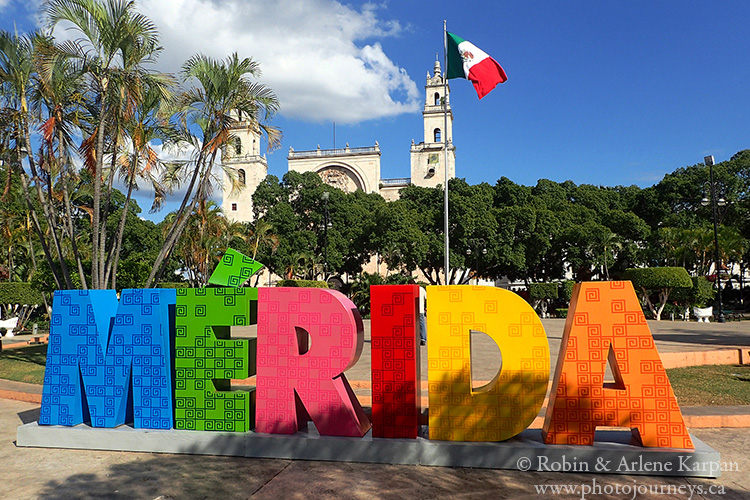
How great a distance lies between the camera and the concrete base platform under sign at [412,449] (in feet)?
17.1

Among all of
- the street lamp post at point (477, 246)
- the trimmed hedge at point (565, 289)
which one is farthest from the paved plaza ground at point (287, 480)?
the street lamp post at point (477, 246)

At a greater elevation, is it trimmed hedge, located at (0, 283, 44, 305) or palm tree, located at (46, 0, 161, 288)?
palm tree, located at (46, 0, 161, 288)

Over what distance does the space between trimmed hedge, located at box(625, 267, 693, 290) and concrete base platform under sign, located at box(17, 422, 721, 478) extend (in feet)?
83.6

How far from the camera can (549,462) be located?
5.38 m

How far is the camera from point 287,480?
515 centimetres

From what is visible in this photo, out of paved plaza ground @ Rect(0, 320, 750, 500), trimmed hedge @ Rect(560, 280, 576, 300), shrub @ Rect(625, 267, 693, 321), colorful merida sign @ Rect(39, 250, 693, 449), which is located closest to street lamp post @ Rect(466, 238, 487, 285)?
trimmed hedge @ Rect(560, 280, 576, 300)

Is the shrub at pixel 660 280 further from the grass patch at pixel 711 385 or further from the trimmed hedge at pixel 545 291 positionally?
the grass patch at pixel 711 385

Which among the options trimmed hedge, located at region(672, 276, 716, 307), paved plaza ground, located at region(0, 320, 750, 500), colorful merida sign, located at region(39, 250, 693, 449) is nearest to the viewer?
paved plaza ground, located at region(0, 320, 750, 500)

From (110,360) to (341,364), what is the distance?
3.02 metres

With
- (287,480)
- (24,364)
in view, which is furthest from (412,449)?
(24,364)

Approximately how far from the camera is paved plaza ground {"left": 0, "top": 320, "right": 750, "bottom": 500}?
478cm

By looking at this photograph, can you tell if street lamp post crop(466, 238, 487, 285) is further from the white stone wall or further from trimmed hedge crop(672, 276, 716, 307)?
the white stone wall

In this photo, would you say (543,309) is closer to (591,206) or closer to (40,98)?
(591,206)

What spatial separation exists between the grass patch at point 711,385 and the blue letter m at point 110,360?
7.80 m
